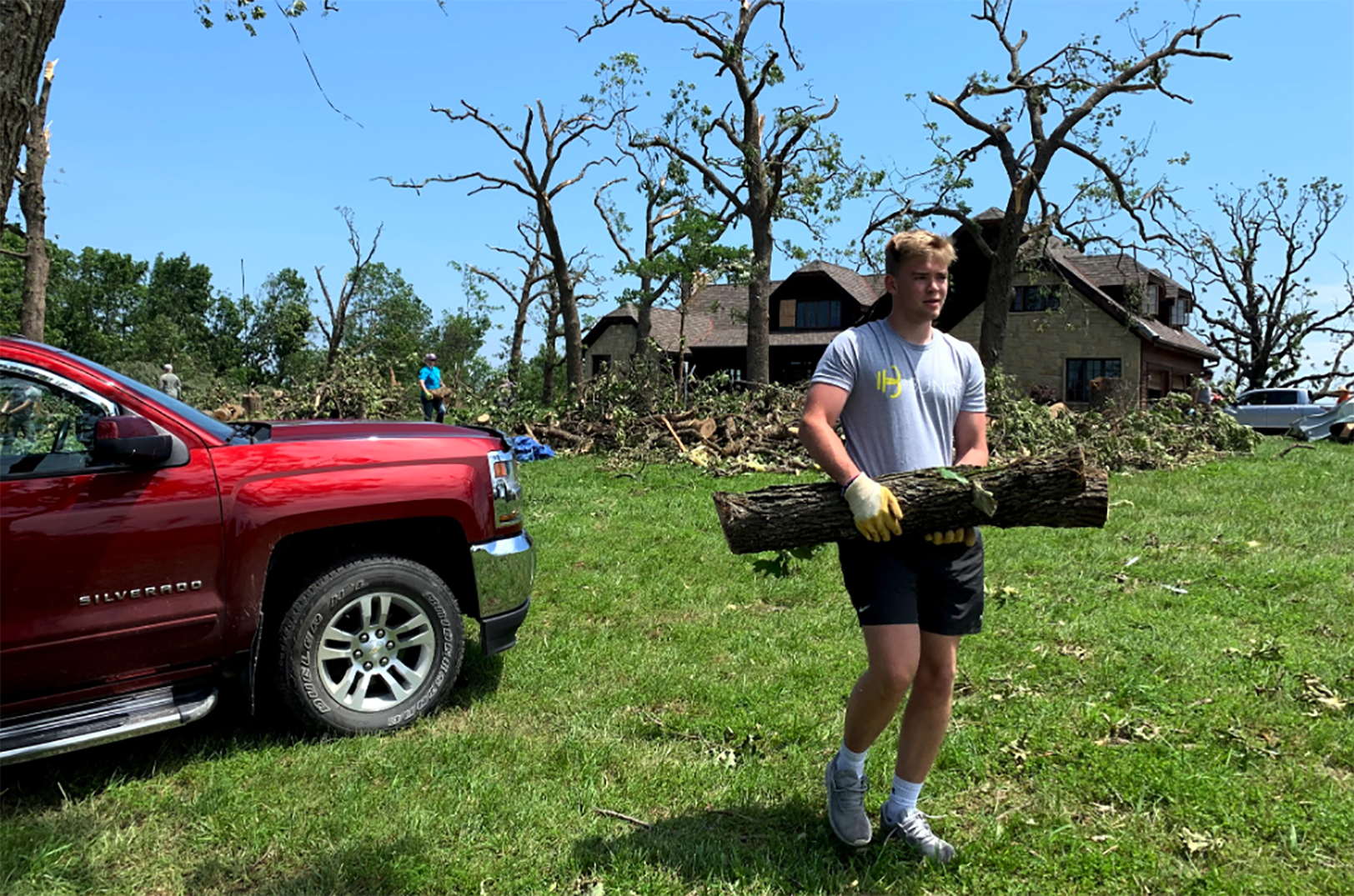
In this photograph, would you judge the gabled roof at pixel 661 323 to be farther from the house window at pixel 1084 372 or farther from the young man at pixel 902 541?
the young man at pixel 902 541

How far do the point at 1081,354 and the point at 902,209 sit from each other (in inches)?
543

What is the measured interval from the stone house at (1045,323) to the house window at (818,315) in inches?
1.4

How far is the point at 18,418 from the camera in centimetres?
Result: 356

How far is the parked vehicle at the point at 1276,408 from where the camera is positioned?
2742cm

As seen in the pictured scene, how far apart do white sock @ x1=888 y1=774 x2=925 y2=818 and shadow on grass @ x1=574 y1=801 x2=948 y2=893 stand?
112 mm

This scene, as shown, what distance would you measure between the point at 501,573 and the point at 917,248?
2506 millimetres

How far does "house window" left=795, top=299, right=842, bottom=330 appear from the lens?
38.2m

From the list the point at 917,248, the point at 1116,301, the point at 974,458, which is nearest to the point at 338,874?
the point at 974,458

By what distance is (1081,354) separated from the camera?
3097 centimetres

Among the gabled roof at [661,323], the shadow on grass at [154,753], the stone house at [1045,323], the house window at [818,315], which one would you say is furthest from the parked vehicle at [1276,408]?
the shadow on grass at [154,753]

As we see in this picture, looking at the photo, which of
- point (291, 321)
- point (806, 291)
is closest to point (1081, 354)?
point (806, 291)

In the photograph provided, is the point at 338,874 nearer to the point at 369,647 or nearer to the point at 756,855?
the point at 369,647

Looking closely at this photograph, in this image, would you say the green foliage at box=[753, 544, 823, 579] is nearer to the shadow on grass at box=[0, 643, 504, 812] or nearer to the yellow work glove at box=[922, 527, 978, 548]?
the yellow work glove at box=[922, 527, 978, 548]

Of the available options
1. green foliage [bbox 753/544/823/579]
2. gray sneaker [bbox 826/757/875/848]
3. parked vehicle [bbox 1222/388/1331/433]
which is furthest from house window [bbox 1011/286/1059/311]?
gray sneaker [bbox 826/757/875/848]
